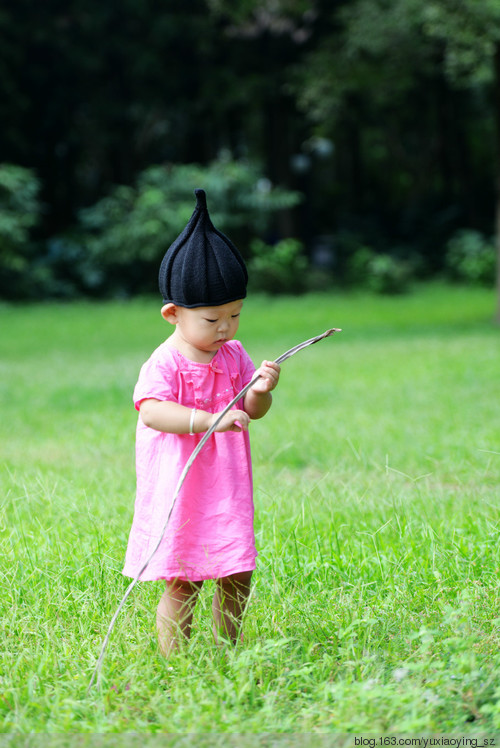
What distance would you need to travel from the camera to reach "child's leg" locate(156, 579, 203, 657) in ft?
9.38

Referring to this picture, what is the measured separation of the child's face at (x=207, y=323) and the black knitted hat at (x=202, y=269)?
0.03 meters

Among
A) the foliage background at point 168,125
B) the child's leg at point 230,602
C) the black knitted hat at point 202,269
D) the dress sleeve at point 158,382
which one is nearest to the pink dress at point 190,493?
the dress sleeve at point 158,382

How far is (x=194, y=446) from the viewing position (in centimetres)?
288

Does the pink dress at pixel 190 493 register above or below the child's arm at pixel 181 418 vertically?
below

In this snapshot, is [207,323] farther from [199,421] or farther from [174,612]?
[174,612]

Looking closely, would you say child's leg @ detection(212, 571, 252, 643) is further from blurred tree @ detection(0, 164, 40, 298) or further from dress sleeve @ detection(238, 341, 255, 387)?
blurred tree @ detection(0, 164, 40, 298)

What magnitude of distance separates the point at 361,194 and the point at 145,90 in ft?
34.5

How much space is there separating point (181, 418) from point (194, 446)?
174 millimetres

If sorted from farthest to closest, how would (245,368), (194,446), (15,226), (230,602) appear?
(15,226) → (245,368) → (230,602) → (194,446)

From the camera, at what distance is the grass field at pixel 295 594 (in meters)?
2.45

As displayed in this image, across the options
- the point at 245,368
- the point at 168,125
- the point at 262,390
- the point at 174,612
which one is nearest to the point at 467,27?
the point at 245,368

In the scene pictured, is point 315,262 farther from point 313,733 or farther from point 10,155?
point 313,733

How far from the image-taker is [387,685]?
2.46m

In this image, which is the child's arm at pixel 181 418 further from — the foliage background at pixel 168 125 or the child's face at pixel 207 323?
the foliage background at pixel 168 125
